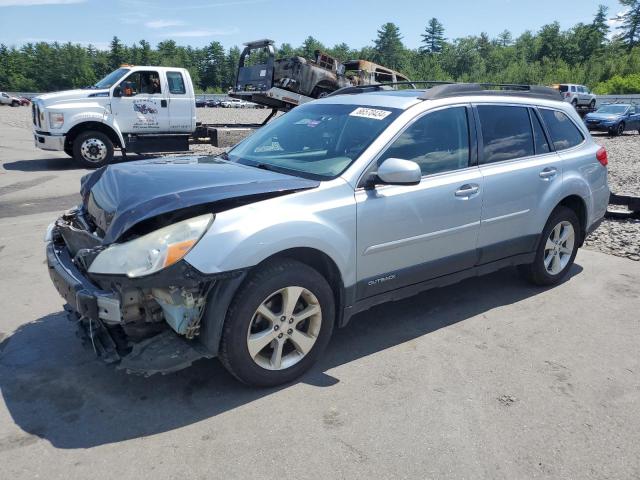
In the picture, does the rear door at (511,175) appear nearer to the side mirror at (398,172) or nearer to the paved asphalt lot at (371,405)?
the paved asphalt lot at (371,405)

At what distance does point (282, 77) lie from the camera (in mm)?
17000

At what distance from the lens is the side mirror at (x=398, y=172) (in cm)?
331

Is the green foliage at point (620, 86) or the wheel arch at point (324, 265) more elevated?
the green foliage at point (620, 86)

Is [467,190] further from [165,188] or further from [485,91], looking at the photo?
[165,188]

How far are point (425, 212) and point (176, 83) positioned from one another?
10452 mm

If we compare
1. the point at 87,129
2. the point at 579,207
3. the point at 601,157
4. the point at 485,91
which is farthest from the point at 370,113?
the point at 87,129

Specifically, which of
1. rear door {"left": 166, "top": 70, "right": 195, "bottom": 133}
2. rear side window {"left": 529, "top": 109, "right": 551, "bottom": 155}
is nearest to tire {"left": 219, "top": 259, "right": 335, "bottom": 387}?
rear side window {"left": 529, "top": 109, "right": 551, "bottom": 155}

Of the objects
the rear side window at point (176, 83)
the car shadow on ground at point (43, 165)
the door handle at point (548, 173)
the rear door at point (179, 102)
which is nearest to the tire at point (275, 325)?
the door handle at point (548, 173)

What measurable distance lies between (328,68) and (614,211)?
12.1 metres

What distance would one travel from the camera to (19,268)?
522 cm

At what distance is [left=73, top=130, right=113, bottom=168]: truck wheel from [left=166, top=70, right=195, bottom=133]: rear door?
157 centimetres

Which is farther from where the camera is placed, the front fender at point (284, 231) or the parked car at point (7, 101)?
the parked car at point (7, 101)

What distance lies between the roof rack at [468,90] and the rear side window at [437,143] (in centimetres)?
15

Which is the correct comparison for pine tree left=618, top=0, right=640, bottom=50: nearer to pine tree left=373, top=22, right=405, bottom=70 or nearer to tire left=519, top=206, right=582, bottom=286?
pine tree left=373, top=22, right=405, bottom=70
